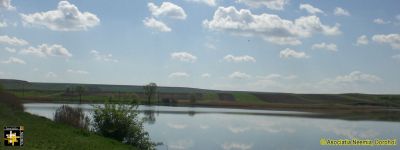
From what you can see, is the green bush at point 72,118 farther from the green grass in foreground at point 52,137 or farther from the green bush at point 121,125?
the green bush at point 121,125

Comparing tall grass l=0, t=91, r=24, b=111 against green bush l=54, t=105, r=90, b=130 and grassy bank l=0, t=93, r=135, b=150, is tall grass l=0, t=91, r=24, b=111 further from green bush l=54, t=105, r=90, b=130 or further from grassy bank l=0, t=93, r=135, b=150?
grassy bank l=0, t=93, r=135, b=150

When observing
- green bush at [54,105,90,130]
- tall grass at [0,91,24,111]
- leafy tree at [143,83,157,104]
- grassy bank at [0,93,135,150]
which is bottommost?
grassy bank at [0,93,135,150]

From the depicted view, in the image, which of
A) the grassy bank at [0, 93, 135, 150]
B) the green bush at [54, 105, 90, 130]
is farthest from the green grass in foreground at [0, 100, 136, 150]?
the green bush at [54, 105, 90, 130]

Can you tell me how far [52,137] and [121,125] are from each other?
664 cm

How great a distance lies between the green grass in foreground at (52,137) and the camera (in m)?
21.6

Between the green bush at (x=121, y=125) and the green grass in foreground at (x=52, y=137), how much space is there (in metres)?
2.24

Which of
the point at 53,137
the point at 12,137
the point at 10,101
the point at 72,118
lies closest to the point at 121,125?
the point at 72,118

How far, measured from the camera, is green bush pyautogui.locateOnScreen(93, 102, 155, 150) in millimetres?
30219

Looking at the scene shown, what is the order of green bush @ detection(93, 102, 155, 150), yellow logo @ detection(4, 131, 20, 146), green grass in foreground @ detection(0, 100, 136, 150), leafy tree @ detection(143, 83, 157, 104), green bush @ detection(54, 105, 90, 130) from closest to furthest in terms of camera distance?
yellow logo @ detection(4, 131, 20, 146) < green grass in foreground @ detection(0, 100, 136, 150) < green bush @ detection(93, 102, 155, 150) < green bush @ detection(54, 105, 90, 130) < leafy tree @ detection(143, 83, 157, 104)

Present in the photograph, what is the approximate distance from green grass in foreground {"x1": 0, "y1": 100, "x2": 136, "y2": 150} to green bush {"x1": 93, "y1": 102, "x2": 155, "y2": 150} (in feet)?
7.36

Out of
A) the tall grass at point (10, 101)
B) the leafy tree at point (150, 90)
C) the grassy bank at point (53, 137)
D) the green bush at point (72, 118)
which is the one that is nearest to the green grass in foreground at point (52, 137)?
the grassy bank at point (53, 137)

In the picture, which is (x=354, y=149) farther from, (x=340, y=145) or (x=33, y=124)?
(x=33, y=124)

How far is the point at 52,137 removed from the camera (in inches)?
957

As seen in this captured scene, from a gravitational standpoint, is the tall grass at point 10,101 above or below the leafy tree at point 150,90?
below
